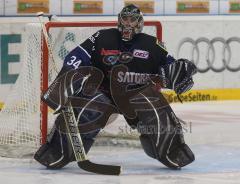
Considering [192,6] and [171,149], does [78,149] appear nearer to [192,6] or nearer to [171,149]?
[171,149]

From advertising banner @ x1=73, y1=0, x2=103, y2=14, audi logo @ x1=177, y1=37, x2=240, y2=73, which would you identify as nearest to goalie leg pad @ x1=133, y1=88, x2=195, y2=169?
advertising banner @ x1=73, y1=0, x2=103, y2=14

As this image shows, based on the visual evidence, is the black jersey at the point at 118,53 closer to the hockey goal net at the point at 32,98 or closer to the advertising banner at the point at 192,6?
the hockey goal net at the point at 32,98

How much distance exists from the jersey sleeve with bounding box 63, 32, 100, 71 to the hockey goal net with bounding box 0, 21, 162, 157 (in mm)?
710

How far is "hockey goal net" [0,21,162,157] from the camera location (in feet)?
18.5

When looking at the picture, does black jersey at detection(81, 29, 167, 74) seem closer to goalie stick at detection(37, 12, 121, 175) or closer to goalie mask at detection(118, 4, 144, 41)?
goalie mask at detection(118, 4, 144, 41)

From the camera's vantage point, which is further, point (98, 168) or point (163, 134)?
point (163, 134)

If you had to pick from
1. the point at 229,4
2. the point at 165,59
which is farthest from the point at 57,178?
the point at 229,4

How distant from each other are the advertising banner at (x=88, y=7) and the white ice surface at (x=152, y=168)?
2.53 meters

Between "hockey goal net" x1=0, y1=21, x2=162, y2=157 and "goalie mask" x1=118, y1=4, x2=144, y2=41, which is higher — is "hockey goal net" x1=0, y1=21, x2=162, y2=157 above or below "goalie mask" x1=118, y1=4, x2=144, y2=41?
below

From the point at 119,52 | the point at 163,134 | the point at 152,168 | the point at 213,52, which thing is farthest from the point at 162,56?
the point at 213,52

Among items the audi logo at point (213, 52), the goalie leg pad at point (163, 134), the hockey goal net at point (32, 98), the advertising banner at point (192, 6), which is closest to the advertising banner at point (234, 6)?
the advertising banner at point (192, 6)

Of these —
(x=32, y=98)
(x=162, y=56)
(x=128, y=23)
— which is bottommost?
(x=32, y=98)

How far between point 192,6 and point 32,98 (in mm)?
4364

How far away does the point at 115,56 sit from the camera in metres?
5.00
